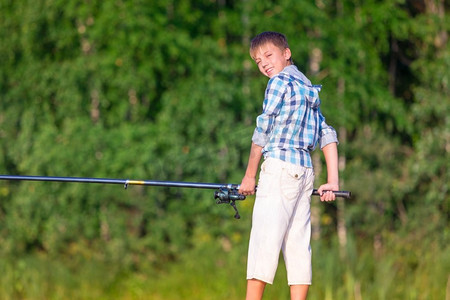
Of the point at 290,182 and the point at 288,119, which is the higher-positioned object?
the point at 288,119

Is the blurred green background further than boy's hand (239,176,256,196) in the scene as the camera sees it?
Yes

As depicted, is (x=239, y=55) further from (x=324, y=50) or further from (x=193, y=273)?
(x=193, y=273)

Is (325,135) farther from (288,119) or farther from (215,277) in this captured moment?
(215,277)

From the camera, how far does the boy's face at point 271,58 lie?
5.09 meters

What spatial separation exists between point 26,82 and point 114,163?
1.54 metres

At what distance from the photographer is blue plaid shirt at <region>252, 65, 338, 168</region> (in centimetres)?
501

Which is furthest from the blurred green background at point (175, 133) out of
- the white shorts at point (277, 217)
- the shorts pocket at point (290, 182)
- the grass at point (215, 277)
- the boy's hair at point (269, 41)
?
the boy's hair at point (269, 41)

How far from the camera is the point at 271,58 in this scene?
5.11 meters

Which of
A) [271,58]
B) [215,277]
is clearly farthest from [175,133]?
[271,58]

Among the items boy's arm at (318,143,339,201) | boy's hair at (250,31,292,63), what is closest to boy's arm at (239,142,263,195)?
boy's arm at (318,143,339,201)

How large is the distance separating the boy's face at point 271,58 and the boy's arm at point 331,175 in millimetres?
491

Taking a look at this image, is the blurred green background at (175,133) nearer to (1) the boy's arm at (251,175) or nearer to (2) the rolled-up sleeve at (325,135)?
(2) the rolled-up sleeve at (325,135)

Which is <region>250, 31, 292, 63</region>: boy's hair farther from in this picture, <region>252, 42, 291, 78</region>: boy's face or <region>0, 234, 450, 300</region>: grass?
<region>0, 234, 450, 300</region>: grass

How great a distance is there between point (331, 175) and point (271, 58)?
67 centimetres
